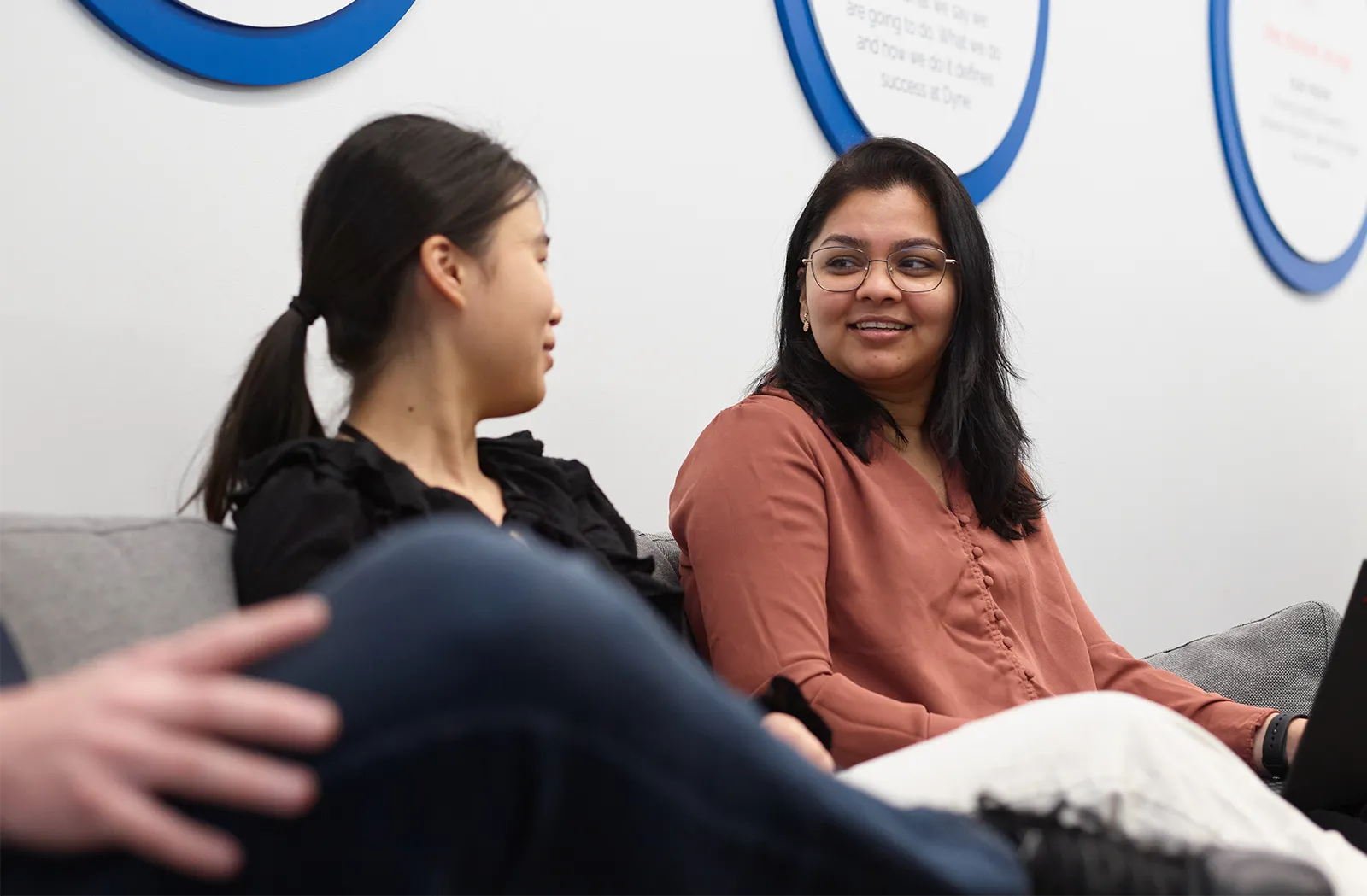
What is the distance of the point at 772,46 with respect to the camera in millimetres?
2285

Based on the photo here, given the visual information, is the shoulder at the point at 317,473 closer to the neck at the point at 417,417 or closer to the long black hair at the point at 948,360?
the neck at the point at 417,417

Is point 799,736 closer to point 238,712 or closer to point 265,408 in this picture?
point 265,408

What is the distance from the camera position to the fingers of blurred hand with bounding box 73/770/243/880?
1.96 feet

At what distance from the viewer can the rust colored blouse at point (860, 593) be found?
1520mm

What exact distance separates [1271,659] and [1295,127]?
2.00 metres

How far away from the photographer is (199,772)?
1.99 ft

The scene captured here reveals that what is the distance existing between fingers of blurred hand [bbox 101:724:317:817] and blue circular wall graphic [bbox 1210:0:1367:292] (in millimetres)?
3279

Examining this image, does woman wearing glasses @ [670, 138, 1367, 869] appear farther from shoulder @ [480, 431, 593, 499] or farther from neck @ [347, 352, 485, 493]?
neck @ [347, 352, 485, 493]

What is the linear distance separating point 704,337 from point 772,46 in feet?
1.80

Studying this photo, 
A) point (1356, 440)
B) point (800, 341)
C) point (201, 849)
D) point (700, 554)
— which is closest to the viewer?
point (201, 849)

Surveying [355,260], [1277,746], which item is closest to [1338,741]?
[1277,746]

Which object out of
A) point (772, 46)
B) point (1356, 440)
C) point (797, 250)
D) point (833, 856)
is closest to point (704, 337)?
point (797, 250)

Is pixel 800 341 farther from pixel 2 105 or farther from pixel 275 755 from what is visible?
pixel 275 755

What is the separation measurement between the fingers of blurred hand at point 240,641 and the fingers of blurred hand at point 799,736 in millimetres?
687
